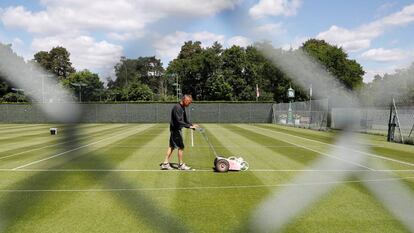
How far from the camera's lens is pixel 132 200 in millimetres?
8922

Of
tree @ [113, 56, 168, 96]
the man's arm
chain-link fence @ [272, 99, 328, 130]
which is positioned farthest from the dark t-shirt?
chain-link fence @ [272, 99, 328, 130]

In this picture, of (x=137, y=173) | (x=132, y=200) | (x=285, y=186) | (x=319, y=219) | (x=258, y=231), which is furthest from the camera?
(x=137, y=173)

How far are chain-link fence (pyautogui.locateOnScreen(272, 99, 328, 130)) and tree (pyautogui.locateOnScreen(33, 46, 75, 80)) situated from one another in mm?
28806

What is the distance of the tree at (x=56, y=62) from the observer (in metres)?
3.44

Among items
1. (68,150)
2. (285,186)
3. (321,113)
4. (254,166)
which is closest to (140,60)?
(285,186)

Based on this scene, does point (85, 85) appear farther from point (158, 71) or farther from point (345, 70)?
point (345, 70)

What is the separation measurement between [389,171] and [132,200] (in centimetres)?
847

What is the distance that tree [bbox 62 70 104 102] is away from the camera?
13.4 ft

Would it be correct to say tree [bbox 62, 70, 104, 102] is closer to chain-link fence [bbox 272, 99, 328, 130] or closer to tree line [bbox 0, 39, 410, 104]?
tree line [bbox 0, 39, 410, 104]

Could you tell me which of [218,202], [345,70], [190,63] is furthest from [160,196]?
[345,70]

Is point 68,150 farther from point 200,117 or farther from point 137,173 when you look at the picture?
point 200,117

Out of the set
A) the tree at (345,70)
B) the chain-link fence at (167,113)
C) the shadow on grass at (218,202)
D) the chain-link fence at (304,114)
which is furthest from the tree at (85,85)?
the tree at (345,70)

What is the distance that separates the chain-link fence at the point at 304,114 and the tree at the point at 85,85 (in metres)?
28.1

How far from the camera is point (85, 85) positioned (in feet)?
14.1
